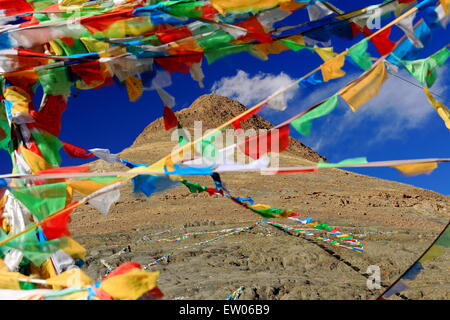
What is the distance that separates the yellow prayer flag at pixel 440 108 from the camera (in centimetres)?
221

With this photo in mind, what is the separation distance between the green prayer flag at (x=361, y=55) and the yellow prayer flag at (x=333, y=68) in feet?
0.19

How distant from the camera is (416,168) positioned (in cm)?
188

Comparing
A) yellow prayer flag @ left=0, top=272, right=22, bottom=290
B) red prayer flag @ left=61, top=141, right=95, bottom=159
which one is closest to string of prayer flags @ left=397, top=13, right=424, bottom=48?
red prayer flag @ left=61, top=141, right=95, bottom=159

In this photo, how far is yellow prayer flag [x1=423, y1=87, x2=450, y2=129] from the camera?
7.24 ft

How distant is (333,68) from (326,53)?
0.31 metres

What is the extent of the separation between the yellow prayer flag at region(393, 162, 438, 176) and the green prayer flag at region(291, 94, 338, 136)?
453mm

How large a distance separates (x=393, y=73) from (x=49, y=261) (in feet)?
7.70

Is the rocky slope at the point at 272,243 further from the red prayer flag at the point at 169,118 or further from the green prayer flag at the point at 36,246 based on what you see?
the green prayer flag at the point at 36,246

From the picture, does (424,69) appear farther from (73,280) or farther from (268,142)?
(73,280)

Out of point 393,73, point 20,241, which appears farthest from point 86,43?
point 393,73

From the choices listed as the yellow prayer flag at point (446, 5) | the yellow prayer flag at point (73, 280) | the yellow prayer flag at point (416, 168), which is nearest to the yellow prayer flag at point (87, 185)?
the yellow prayer flag at point (73, 280)

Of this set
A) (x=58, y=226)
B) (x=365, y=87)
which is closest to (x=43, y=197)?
(x=58, y=226)

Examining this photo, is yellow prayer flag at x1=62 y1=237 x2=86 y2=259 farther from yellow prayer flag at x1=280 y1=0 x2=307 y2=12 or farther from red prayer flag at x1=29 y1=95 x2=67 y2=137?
yellow prayer flag at x1=280 y1=0 x2=307 y2=12

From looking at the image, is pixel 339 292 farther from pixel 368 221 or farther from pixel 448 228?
pixel 368 221
